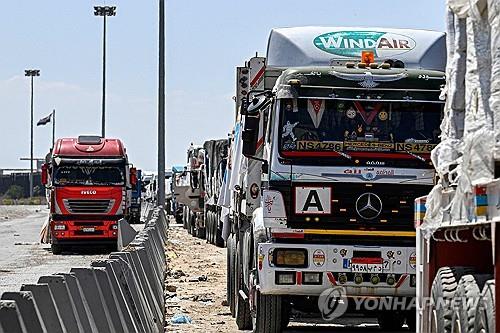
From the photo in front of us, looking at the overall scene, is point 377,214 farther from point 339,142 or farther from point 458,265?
point 458,265

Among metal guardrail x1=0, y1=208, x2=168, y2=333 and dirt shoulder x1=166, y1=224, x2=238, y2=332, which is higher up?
metal guardrail x1=0, y1=208, x2=168, y2=333

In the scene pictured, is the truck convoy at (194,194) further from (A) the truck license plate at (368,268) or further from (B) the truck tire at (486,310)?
(B) the truck tire at (486,310)

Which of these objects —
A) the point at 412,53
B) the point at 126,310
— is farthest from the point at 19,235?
the point at 126,310

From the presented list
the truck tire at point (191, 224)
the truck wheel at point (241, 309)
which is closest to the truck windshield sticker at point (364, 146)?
the truck wheel at point (241, 309)

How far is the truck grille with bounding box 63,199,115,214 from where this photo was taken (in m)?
34.4

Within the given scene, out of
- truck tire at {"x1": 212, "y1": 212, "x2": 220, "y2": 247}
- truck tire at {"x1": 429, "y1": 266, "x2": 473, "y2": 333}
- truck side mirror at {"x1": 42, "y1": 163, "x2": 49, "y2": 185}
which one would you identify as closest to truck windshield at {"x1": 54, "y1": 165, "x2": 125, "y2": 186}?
truck side mirror at {"x1": 42, "y1": 163, "x2": 49, "y2": 185}

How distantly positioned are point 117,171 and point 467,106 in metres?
27.3

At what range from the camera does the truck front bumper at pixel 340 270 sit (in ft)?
42.1

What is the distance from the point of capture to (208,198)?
4094 cm

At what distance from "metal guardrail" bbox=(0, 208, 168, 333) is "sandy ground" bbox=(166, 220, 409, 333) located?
2.33 metres

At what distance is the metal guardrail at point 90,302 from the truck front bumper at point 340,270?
1434 mm

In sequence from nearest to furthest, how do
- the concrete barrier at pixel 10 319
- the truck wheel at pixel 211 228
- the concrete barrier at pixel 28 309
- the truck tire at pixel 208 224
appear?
the concrete barrier at pixel 10 319
the concrete barrier at pixel 28 309
the truck wheel at pixel 211 228
the truck tire at pixel 208 224

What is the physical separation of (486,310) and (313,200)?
18.6 ft

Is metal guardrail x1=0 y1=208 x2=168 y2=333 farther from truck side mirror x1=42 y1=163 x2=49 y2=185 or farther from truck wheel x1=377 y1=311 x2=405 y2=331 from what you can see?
truck side mirror x1=42 y1=163 x2=49 y2=185
